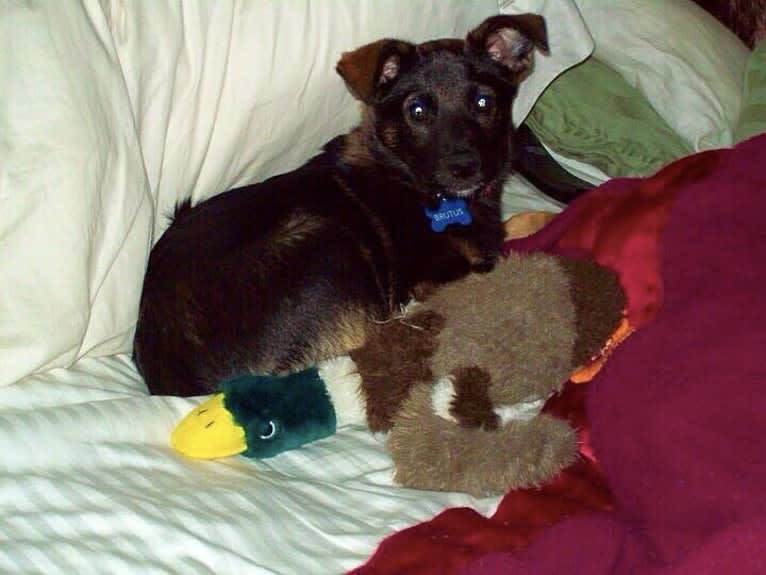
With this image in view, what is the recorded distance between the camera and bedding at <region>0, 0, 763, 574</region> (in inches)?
67.0

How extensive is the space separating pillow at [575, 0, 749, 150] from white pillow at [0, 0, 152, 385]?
1.71 meters

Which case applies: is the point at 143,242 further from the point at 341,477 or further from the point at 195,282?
the point at 341,477

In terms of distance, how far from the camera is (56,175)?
6.34ft

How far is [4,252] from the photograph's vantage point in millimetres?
1905

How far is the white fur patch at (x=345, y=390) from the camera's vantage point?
81.6 inches

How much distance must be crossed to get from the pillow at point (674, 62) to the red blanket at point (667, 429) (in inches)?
30.0

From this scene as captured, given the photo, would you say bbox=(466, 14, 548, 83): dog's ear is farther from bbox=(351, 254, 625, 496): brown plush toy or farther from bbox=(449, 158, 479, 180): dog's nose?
bbox=(351, 254, 625, 496): brown plush toy

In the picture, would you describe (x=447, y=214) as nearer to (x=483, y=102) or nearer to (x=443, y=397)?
(x=483, y=102)

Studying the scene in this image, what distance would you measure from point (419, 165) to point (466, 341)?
0.75 metres

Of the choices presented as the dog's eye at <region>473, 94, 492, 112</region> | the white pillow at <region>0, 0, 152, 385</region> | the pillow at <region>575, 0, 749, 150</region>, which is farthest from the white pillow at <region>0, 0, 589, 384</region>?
the pillow at <region>575, 0, 749, 150</region>

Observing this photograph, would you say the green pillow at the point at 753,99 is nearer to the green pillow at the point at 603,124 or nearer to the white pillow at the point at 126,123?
the green pillow at the point at 603,124

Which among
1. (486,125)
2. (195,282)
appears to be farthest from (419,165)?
(195,282)

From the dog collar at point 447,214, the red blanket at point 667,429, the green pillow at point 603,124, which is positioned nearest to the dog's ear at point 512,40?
the green pillow at point 603,124

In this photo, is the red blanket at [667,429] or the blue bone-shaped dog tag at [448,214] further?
the blue bone-shaped dog tag at [448,214]
